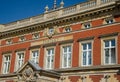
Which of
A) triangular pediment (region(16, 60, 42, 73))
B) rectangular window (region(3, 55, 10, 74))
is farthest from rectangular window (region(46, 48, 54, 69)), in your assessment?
rectangular window (region(3, 55, 10, 74))

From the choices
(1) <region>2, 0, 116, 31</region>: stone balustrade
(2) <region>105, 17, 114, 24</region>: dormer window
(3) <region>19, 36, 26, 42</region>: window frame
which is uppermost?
(1) <region>2, 0, 116, 31</region>: stone balustrade

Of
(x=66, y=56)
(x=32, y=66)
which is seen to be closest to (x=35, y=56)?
(x=66, y=56)

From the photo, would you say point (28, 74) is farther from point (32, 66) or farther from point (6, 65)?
point (6, 65)

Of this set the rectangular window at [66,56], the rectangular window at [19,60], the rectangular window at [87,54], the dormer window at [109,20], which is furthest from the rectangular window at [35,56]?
the dormer window at [109,20]

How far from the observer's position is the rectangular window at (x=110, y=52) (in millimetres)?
25047

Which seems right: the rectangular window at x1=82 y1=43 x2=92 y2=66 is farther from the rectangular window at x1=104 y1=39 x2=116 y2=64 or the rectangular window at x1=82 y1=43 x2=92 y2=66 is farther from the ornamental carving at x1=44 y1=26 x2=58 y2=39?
the ornamental carving at x1=44 y1=26 x2=58 y2=39

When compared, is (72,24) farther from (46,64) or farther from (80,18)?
(46,64)

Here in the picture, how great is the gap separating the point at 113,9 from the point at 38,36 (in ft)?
33.9

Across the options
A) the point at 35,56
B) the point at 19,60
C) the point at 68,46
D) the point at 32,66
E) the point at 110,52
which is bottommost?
the point at 32,66

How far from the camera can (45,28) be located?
1265 inches

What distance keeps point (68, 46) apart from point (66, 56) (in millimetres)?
1081

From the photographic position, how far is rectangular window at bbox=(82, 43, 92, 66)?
87.5ft

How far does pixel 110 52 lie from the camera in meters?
25.3

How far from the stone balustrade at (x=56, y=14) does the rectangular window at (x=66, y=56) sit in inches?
166
